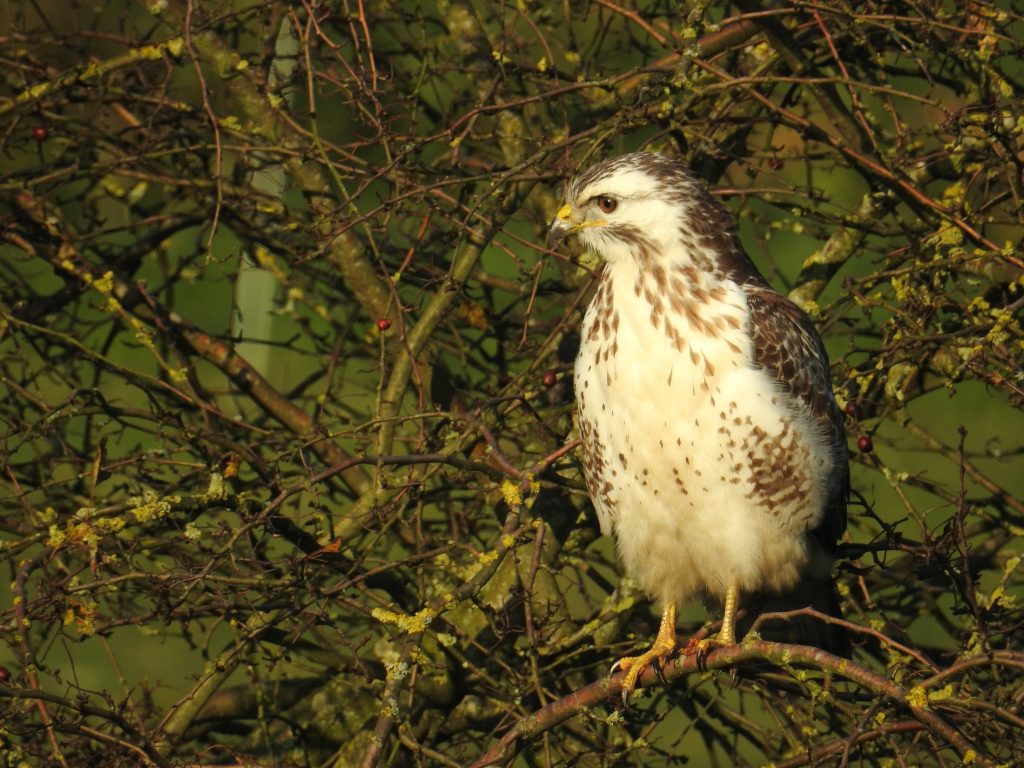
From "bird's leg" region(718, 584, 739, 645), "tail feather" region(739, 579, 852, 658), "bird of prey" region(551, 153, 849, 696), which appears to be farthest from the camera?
"tail feather" region(739, 579, 852, 658)

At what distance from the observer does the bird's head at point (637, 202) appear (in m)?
3.56

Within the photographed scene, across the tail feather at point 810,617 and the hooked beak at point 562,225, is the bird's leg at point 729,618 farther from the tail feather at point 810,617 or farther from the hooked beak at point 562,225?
the hooked beak at point 562,225

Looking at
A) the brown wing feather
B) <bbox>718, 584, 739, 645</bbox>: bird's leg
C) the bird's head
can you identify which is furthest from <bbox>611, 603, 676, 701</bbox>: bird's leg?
the bird's head

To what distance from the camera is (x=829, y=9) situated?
344 cm

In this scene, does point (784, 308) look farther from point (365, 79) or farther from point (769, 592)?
point (365, 79)

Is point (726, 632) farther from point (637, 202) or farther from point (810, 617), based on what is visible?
point (637, 202)

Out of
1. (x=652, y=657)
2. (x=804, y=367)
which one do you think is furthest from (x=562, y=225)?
(x=652, y=657)

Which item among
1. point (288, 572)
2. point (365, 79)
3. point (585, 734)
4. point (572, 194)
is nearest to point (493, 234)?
point (572, 194)

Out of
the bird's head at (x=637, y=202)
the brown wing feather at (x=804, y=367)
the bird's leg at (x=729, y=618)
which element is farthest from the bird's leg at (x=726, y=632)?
the bird's head at (x=637, y=202)

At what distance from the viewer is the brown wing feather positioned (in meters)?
3.47

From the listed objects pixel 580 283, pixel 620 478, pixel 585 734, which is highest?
pixel 580 283

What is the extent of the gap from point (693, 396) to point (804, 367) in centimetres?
32

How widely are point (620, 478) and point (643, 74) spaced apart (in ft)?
3.32

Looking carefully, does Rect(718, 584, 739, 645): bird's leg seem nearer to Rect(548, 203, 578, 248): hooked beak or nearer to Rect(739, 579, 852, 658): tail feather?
Rect(739, 579, 852, 658): tail feather
